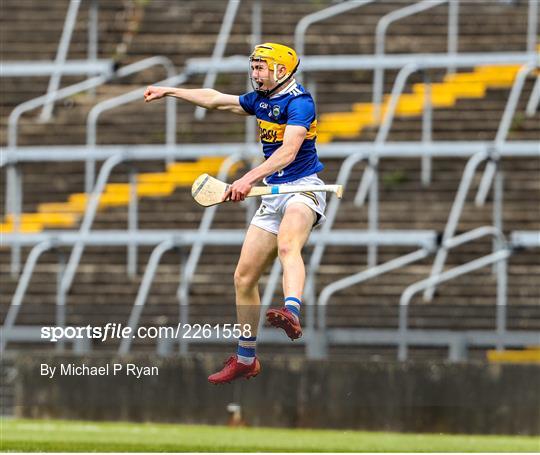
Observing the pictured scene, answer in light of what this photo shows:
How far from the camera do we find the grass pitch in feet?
58.0

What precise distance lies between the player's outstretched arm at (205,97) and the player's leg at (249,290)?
2.89 ft

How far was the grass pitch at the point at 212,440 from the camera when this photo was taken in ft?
58.0

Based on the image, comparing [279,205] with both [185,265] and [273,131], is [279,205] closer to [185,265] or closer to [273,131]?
[273,131]

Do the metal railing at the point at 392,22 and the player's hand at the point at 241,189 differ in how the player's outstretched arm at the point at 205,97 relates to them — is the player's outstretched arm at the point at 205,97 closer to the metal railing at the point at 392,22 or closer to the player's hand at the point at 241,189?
the player's hand at the point at 241,189

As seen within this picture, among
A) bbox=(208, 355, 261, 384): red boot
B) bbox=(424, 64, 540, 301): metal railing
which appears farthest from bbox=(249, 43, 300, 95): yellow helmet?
bbox=(424, 64, 540, 301): metal railing

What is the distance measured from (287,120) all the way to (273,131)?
0.55 ft

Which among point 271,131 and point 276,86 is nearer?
point 276,86

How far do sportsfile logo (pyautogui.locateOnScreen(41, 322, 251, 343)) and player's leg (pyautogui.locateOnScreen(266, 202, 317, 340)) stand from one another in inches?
194

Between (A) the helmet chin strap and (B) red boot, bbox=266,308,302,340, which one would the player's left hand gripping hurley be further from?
(B) red boot, bbox=266,308,302,340

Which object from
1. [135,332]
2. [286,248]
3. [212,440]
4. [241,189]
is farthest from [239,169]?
[241,189]

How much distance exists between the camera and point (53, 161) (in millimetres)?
28344

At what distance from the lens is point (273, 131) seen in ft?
48.2

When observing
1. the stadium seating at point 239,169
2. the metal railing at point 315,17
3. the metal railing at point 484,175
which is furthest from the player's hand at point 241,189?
the metal railing at point 315,17

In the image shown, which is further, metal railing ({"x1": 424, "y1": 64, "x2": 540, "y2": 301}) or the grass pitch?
metal railing ({"x1": 424, "y1": 64, "x2": 540, "y2": 301})
